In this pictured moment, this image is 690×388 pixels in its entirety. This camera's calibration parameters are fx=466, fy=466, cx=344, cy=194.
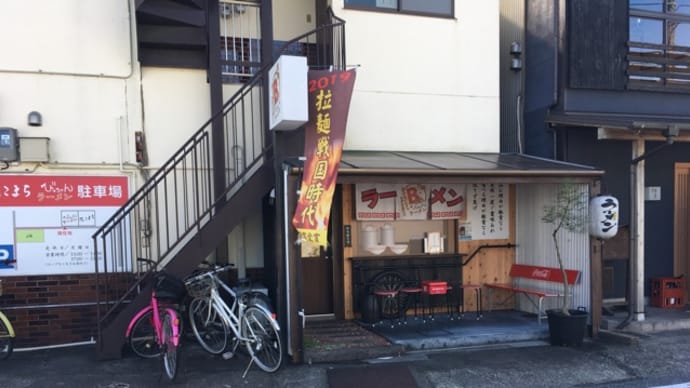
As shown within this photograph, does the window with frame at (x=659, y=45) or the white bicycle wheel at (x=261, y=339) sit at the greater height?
the window with frame at (x=659, y=45)

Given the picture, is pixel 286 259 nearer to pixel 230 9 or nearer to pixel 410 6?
pixel 230 9

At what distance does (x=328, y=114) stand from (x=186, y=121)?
2.64 m

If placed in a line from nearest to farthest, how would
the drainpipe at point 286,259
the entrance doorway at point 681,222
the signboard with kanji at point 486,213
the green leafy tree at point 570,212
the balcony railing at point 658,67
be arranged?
1. the drainpipe at point 286,259
2. the green leafy tree at point 570,212
3. the balcony railing at point 658,67
4. the signboard with kanji at point 486,213
5. the entrance doorway at point 681,222

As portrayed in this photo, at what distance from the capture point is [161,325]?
513cm

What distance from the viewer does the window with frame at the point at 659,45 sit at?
777cm

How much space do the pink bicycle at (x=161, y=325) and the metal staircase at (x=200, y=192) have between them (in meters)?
0.43

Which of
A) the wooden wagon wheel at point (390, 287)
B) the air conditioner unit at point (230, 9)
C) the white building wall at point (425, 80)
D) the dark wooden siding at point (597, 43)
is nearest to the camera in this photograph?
the air conditioner unit at point (230, 9)

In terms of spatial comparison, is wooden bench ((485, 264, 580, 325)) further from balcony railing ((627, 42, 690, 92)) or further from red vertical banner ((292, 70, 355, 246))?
red vertical banner ((292, 70, 355, 246))

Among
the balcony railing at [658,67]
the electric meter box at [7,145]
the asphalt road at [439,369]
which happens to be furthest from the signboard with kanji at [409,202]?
the electric meter box at [7,145]

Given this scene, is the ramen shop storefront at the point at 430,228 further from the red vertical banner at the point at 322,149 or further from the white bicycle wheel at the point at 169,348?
the white bicycle wheel at the point at 169,348

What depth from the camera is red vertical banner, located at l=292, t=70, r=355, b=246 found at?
4930 mm

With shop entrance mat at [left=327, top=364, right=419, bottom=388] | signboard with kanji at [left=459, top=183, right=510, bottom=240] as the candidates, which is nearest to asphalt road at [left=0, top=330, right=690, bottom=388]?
shop entrance mat at [left=327, top=364, right=419, bottom=388]

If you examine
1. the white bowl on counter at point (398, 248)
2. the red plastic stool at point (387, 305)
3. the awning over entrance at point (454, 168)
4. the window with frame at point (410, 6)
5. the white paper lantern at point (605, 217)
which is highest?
the window with frame at point (410, 6)

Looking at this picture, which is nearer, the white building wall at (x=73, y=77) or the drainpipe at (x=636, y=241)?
the white building wall at (x=73, y=77)
